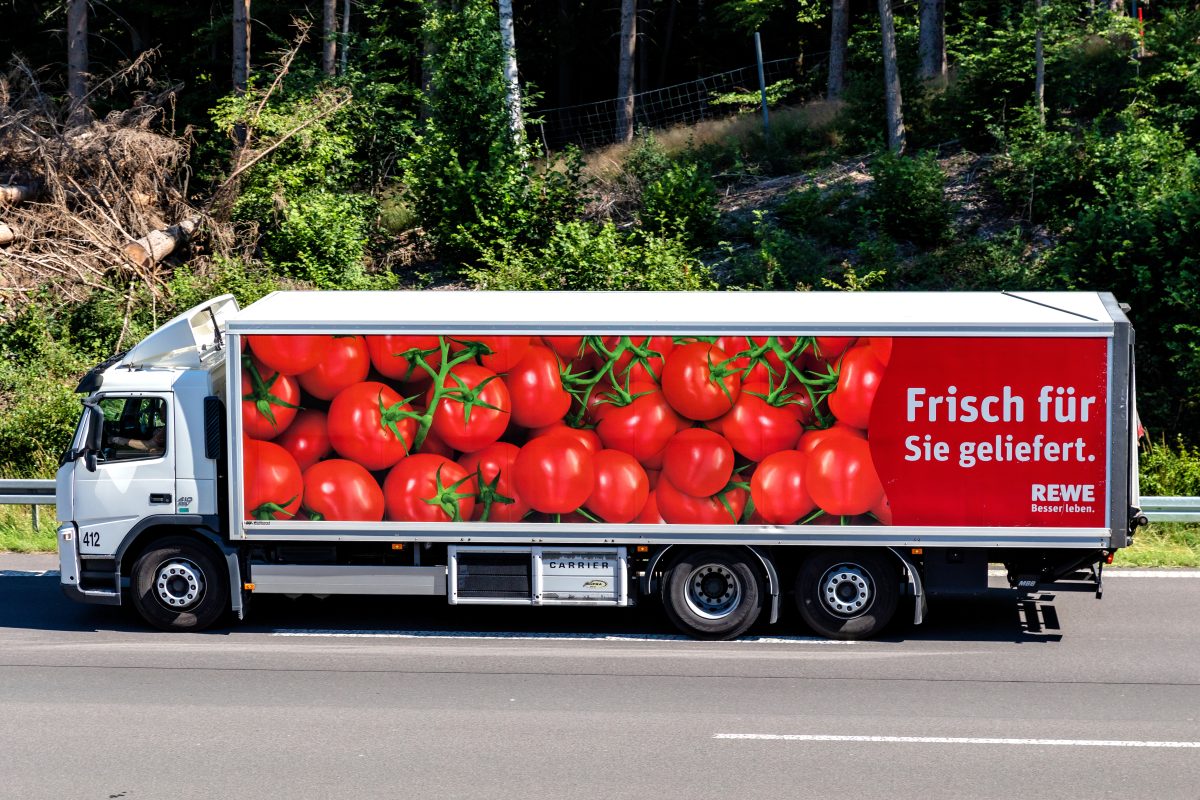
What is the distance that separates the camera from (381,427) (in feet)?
35.6

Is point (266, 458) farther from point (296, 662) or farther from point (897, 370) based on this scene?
point (897, 370)

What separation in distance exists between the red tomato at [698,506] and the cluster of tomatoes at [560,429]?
12 millimetres

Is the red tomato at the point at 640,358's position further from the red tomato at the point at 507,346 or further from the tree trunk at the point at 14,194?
the tree trunk at the point at 14,194

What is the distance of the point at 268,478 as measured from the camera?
10.9m

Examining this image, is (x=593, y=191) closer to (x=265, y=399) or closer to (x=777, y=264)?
(x=777, y=264)

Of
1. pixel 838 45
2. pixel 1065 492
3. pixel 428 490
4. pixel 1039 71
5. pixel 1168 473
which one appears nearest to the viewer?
pixel 1065 492

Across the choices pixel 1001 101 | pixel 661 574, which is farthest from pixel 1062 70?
pixel 661 574

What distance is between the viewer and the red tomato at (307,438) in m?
10.9

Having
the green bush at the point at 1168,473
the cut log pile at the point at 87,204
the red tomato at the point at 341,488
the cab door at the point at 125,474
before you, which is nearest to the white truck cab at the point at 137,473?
the cab door at the point at 125,474

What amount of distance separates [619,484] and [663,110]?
82.2ft

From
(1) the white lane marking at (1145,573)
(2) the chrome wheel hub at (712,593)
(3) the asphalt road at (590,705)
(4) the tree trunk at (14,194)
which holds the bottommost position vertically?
(3) the asphalt road at (590,705)

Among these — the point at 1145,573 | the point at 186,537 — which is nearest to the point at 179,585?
the point at 186,537

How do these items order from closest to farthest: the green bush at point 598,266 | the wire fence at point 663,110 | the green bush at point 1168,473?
the green bush at point 1168,473 < the green bush at point 598,266 < the wire fence at point 663,110

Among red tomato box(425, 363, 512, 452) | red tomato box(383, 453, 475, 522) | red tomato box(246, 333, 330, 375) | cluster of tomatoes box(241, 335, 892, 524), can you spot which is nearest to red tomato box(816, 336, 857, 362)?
cluster of tomatoes box(241, 335, 892, 524)
